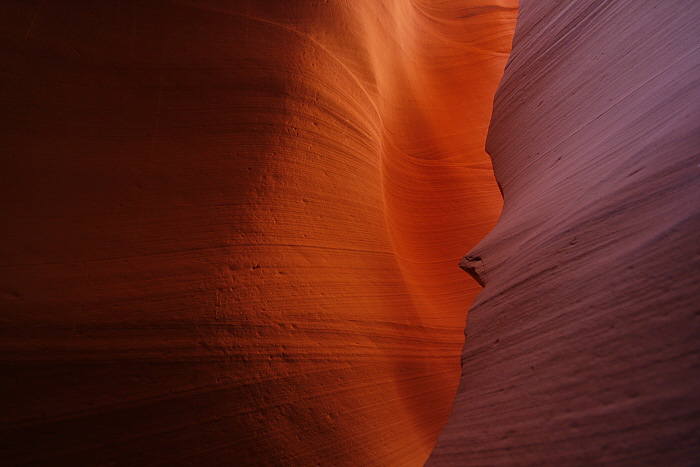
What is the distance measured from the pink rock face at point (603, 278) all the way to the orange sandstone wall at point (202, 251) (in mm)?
643

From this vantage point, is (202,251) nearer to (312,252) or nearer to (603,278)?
(312,252)

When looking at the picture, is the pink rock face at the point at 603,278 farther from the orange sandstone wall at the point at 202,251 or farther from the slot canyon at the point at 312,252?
the orange sandstone wall at the point at 202,251

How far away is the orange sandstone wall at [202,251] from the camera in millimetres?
1481

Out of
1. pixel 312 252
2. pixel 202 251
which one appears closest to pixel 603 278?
pixel 312 252

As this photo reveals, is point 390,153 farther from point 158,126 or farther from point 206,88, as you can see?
point 158,126

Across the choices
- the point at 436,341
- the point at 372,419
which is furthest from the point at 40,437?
the point at 436,341

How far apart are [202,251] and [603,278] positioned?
132cm

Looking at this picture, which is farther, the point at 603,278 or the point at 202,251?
the point at 202,251

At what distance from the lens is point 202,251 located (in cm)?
170

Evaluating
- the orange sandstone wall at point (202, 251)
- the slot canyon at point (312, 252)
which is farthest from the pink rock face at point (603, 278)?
the orange sandstone wall at point (202, 251)

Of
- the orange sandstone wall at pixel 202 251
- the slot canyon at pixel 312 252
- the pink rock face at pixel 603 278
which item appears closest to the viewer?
the pink rock face at pixel 603 278

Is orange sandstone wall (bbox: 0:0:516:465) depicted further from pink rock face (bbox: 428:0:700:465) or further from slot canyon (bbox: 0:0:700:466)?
pink rock face (bbox: 428:0:700:465)

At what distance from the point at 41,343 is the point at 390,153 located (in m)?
2.06

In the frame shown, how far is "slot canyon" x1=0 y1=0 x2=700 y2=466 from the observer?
0.97m
